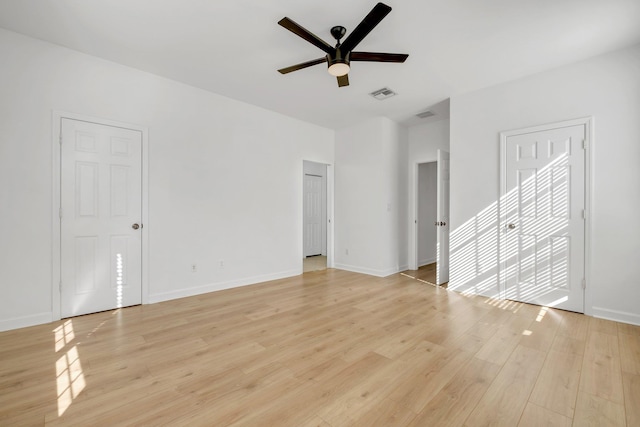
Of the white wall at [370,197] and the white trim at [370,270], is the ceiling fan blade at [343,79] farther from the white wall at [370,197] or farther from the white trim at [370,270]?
the white trim at [370,270]

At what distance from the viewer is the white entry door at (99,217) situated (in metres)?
3.07

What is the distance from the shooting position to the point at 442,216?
15.1 feet

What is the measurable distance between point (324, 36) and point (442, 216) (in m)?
3.26

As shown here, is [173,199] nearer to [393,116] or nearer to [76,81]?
[76,81]

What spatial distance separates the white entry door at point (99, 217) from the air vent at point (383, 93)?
10.6ft

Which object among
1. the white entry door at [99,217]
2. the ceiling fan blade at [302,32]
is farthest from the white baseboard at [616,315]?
the white entry door at [99,217]

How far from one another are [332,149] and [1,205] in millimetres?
4828

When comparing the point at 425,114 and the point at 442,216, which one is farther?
the point at 425,114

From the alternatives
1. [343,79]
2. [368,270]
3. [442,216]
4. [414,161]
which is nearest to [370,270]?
[368,270]

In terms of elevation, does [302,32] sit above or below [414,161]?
above

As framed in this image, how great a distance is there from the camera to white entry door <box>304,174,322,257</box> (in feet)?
24.2

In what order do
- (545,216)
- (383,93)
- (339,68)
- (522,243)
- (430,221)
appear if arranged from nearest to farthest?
(339,68)
(545,216)
(522,243)
(383,93)
(430,221)

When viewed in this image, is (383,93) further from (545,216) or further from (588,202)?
(588,202)

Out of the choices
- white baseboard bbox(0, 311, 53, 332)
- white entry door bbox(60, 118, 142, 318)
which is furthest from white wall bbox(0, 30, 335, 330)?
white entry door bbox(60, 118, 142, 318)
